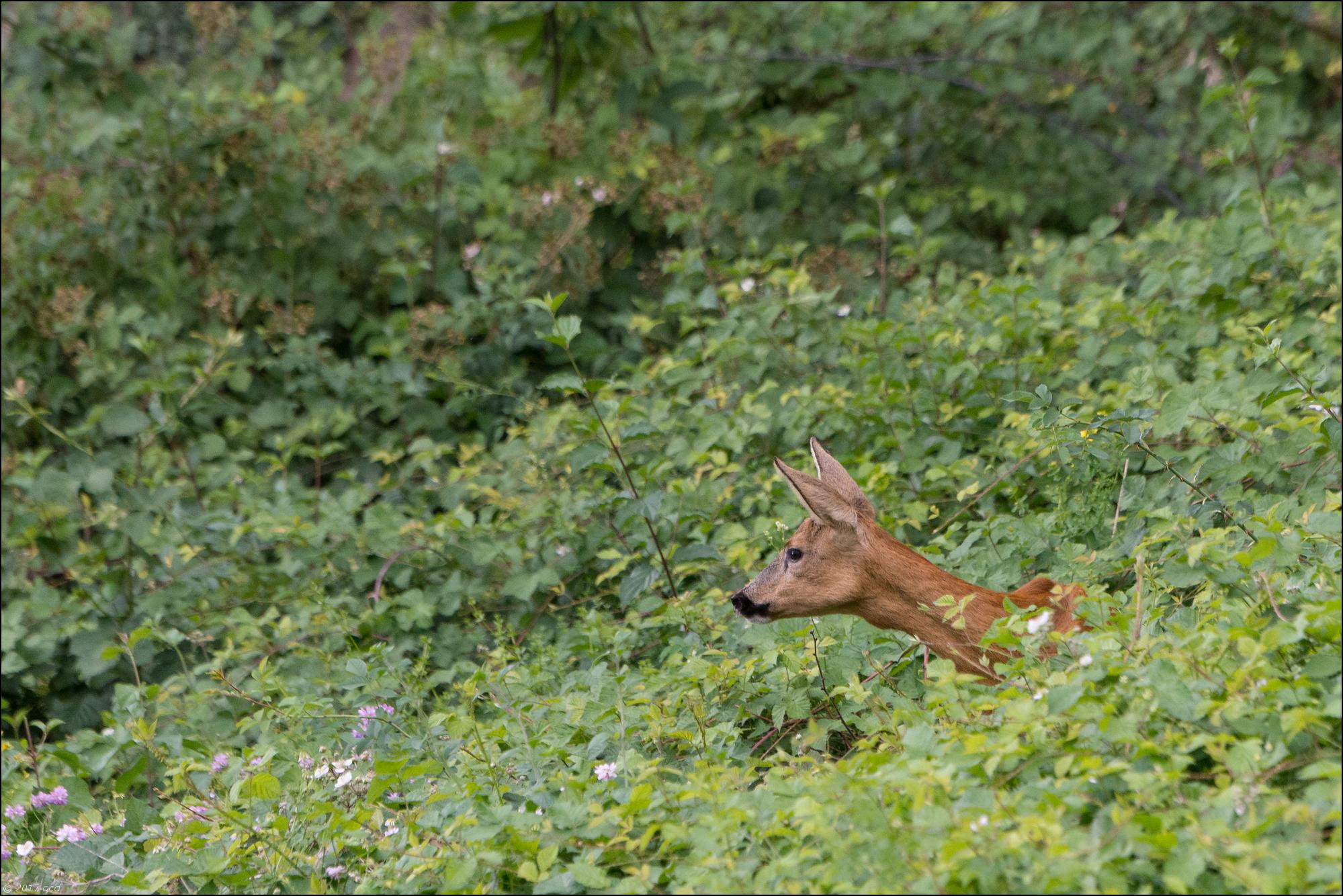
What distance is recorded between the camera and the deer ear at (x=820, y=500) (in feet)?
12.2

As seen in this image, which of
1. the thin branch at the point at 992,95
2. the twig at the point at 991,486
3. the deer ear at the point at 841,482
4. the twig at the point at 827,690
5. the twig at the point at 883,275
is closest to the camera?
the twig at the point at 827,690

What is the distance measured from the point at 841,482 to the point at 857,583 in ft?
1.05

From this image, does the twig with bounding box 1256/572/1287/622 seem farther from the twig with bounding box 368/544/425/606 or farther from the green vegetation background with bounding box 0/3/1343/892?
the twig with bounding box 368/544/425/606

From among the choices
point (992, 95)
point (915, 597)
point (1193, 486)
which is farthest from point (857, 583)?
point (992, 95)

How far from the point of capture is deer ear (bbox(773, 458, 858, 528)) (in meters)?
3.72

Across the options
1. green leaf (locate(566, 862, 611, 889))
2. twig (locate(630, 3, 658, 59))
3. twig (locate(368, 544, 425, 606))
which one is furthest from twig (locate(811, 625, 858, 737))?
twig (locate(630, 3, 658, 59))

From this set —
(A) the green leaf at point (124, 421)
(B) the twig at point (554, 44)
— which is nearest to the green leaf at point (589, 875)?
(A) the green leaf at point (124, 421)

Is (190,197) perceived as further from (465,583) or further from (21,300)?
(465,583)

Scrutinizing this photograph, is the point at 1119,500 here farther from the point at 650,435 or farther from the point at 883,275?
the point at 883,275

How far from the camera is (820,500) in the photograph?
12.3 feet

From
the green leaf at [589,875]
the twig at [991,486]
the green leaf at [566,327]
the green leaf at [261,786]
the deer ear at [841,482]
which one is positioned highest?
the green leaf at [566,327]

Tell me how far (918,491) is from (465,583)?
1.78 meters

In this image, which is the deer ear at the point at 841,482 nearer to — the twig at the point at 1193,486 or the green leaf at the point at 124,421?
the twig at the point at 1193,486

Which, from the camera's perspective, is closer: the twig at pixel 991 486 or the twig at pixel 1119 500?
the twig at pixel 1119 500
